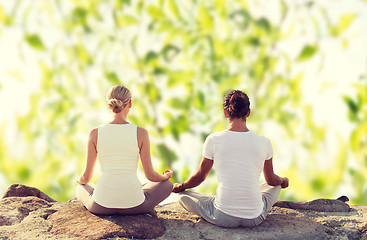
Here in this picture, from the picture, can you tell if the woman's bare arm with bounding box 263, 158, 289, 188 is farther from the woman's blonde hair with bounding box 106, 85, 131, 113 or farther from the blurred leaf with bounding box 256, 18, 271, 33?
the blurred leaf with bounding box 256, 18, 271, 33

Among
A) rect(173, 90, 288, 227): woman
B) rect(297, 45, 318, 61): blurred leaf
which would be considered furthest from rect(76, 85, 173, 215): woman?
rect(297, 45, 318, 61): blurred leaf

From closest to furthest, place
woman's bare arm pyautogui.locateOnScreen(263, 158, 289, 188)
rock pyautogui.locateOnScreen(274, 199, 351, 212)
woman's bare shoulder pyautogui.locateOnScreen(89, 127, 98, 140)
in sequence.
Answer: woman's bare shoulder pyautogui.locateOnScreen(89, 127, 98, 140)
woman's bare arm pyautogui.locateOnScreen(263, 158, 289, 188)
rock pyautogui.locateOnScreen(274, 199, 351, 212)

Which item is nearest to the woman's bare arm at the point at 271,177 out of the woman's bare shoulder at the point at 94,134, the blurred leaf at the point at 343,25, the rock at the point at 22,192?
the woman's bare shoulder at the point at 94,134

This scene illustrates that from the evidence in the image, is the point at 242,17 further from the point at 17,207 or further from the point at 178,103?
the point at 17,207

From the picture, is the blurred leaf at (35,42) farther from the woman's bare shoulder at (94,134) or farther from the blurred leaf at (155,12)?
the woman's bare shoulder at (94,134)

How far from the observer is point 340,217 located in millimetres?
3170

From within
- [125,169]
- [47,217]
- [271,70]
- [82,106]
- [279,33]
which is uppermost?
[279,33]

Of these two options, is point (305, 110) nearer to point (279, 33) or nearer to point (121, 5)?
point (279, 33)

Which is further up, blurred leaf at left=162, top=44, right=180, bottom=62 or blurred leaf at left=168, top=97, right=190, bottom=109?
blurred leaf at left=162, top=44, right=180, bottom=62

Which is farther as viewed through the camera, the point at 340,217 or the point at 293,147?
the point at 293,147

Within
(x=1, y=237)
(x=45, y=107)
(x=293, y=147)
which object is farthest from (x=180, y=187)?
(x=45, y=107)

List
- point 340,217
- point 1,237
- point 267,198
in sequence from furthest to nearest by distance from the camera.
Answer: point 340,217 → point 267,198 → point 1,237

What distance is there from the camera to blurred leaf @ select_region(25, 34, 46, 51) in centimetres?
411

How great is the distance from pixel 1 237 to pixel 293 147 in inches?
106
